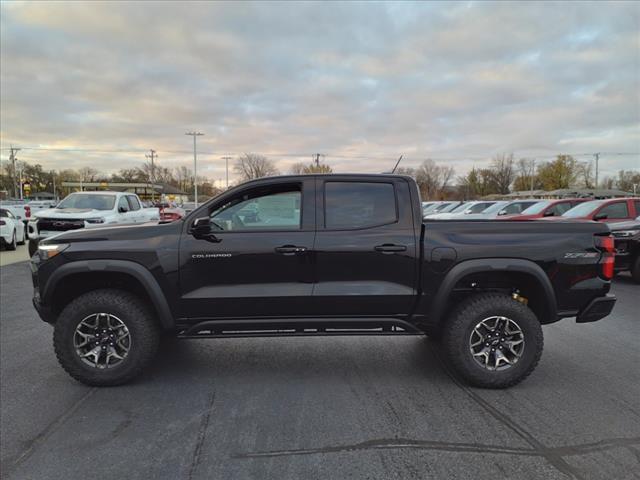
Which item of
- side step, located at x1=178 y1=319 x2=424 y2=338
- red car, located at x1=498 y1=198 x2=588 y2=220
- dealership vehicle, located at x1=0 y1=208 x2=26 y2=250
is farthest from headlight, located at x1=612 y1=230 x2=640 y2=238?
dealership vehicle, located at x1=0 y1=208 x2=26 y2=250

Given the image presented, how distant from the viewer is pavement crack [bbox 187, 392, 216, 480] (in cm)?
262

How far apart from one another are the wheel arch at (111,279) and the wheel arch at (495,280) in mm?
2392

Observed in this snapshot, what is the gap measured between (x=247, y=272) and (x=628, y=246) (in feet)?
27.6

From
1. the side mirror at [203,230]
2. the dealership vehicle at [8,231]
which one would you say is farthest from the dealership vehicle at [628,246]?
the dealership vehicle at [8,231]

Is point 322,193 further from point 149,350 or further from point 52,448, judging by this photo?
point 52,448

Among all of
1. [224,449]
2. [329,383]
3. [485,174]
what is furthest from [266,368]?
[485,174]

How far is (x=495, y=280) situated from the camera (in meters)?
3.90

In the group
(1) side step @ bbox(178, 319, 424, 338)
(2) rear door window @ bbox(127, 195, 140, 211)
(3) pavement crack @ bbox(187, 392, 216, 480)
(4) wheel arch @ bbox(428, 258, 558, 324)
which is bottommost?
(3) pavement crack @ bbox(187, 392, 216, 480)

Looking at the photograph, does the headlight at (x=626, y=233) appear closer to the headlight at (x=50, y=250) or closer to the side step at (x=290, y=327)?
the side step at (x=290, y=327)

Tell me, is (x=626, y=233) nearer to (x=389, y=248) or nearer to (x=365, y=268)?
(x=389, y=248)

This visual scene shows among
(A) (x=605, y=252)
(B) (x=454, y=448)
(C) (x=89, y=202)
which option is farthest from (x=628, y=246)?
(C) (x=89, y=202)

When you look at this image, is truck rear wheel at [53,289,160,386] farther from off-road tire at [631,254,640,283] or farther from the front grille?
off-road tire at [631,254,640,283]

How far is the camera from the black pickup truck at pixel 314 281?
367 cm

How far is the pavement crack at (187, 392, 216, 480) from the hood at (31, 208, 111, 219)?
30.5ft
